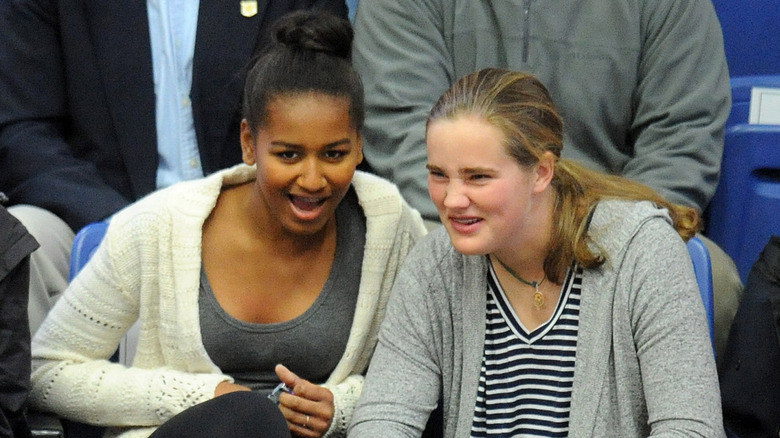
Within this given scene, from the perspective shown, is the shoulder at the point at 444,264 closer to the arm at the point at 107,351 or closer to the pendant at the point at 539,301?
the pendant at the point at 539,301

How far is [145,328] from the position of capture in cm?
183

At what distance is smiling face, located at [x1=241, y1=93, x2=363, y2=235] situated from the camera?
1.72 m

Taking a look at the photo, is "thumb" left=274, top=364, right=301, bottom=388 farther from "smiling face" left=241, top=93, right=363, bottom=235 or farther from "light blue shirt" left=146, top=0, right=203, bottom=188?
"light blue shirt" left=146, top=0, right=203, bottom=188

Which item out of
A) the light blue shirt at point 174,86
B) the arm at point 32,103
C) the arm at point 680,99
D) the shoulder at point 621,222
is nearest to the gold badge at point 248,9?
the light blue shirt at point 174,86

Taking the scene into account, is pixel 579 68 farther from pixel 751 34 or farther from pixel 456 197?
pixel 456 197

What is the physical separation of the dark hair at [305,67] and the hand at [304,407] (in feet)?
1.41

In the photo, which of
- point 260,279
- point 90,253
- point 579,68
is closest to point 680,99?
point 579,68

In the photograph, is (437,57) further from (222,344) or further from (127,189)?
(222,344)

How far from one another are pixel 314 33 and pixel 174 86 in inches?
30.1

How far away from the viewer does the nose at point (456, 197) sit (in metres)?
1.54

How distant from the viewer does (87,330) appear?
1.79 metres

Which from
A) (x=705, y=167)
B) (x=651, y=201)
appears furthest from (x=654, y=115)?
(x=651, y=201)

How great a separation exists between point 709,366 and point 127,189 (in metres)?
1.46

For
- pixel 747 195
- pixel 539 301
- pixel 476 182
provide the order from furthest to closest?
pixel 747 195
pixel 539 301
pixel 476 182
